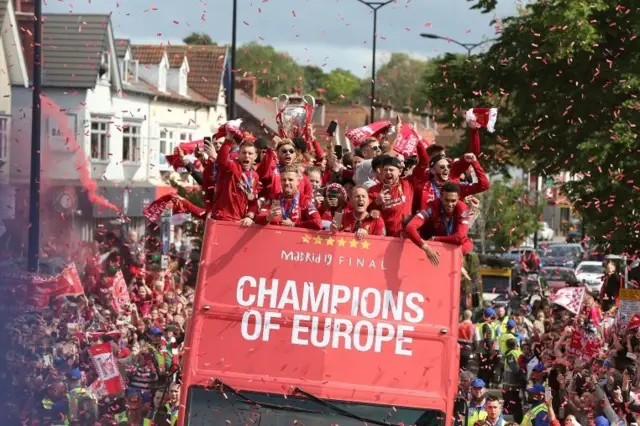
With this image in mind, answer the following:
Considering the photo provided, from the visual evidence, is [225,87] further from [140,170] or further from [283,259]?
[283,259]

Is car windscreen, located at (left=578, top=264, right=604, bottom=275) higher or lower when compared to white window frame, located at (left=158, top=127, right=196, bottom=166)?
lower

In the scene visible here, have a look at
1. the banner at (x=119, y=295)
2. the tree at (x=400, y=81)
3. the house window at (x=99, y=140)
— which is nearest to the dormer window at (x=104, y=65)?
the house window at (x=99, y=140)

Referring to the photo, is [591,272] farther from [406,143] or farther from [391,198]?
[391,198]

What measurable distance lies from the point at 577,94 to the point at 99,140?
31221 mm

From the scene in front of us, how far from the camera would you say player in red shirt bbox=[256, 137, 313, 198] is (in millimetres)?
12359

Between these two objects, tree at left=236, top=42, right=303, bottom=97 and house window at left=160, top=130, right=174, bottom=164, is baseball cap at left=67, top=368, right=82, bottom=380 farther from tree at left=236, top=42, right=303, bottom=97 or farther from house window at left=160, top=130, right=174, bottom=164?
tree at left=236, top=42, right=303, bottom=97

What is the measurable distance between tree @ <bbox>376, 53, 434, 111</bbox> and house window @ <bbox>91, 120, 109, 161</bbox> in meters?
65.5

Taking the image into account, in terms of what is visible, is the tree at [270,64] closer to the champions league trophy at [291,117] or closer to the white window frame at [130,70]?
the white window frame at [130,70]

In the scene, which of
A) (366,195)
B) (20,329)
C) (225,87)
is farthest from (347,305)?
(225,87)

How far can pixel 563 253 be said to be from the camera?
2450 inches

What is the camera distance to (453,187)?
11477mm

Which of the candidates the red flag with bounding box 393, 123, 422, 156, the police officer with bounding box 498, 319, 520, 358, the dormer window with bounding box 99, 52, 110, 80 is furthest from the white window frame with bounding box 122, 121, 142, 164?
the red flag with bounding box 393, 123, 422, 156

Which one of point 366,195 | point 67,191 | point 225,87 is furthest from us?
point 225,87

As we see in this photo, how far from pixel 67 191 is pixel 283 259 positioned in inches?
1419
